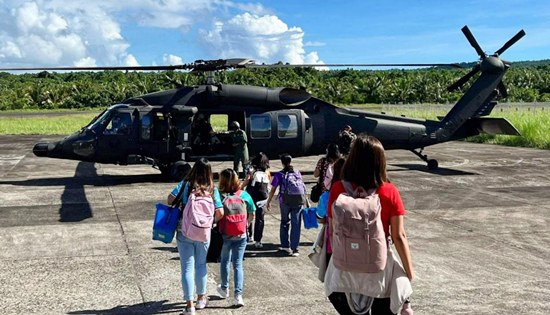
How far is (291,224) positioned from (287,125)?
8.76 meters

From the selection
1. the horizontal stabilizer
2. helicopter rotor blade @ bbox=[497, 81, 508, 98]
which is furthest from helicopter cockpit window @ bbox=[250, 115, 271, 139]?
helicopter rotor blade @ bbox=[497, 81, 508, 98]

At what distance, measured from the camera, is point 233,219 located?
6324 millimetres

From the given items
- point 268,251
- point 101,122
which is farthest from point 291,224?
point 101,122

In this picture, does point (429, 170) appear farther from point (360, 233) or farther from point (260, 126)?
point (360, 233)

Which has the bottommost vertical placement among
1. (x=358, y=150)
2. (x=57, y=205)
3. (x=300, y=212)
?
(x=57, y=205)

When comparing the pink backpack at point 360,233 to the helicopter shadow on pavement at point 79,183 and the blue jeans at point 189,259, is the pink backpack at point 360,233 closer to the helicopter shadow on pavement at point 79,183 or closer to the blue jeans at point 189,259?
the blue jeans at point 189,259

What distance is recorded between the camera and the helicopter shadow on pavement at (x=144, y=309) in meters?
6.23

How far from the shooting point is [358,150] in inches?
156

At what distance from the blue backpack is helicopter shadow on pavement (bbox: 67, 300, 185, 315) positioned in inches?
97.2

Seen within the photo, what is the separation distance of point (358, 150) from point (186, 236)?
2.56 metres

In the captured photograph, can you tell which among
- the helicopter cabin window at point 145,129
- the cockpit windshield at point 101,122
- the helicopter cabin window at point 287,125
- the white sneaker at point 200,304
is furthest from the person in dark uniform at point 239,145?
the white sneaker at point 200,304

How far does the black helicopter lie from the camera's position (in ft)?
52.1

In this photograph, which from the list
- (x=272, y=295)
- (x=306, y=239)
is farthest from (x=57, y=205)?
(x=272, y=295)

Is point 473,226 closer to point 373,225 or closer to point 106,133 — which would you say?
point 373,225
